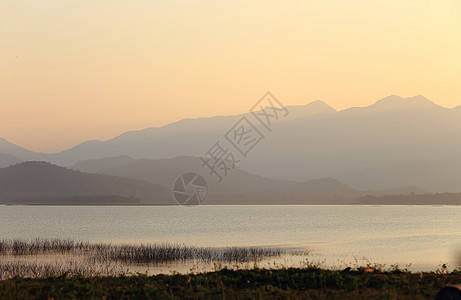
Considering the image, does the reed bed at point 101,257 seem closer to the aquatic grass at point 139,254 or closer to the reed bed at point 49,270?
the aquatic grass at point 139,254

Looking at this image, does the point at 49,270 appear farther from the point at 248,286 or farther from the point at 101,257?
the point at 248,286

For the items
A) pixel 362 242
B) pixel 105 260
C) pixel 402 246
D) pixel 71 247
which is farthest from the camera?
pixel 362 242

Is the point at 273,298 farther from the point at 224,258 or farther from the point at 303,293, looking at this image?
the point at 224,258

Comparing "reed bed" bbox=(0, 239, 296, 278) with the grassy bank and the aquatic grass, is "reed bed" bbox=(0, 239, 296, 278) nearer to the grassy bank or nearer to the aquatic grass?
the aquatic grass

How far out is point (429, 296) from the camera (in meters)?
19.6

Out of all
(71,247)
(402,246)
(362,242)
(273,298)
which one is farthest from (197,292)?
(362,242)

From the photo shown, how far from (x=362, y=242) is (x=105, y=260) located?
36966 millimetres

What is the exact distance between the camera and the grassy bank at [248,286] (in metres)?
19.8

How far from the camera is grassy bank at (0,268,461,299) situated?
19.8 m

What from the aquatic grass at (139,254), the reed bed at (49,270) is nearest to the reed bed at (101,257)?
the aquatic grass at (139,254)

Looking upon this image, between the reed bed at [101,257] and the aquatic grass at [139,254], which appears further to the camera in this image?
the aquatic grass at [139,254]

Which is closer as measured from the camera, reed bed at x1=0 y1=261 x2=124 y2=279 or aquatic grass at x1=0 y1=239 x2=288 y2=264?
reed bed at x1=0 y1=261 x2=124 y2=279

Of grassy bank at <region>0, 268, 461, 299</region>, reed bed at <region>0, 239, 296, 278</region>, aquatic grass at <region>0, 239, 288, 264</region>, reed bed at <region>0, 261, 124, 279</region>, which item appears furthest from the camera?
aquatic grass at <region>0, 239, 288, 264</region>

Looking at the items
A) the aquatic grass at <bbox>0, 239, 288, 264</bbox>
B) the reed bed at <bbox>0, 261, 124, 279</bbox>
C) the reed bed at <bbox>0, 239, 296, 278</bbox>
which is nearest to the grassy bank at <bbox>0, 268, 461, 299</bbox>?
the reed bed at <bbox>0, 261, 124, 279</bbox>
